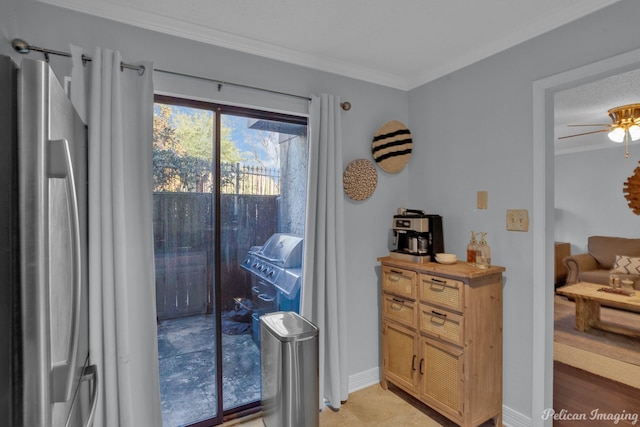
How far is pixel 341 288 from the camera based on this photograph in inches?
98.7

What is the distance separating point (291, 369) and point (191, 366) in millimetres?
749

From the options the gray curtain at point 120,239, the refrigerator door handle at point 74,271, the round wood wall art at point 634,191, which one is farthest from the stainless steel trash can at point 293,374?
the round wood wall art at point 634,191

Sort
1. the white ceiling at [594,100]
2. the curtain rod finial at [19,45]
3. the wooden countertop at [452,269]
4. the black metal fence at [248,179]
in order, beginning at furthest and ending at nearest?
the white ceiling at [594,100] → the black metal fence at [248,179] → the wooden countertop at [452,269] → the curtain rod finial at [19,45]

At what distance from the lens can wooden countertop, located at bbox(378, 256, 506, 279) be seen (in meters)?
2.10

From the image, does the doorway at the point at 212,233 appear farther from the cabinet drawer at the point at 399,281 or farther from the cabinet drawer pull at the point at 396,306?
the cabinet drawer pull at the point at 396,306

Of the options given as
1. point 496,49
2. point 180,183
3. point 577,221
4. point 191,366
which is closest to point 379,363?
point 191,366

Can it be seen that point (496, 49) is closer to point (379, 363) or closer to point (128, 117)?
point (128, 117)

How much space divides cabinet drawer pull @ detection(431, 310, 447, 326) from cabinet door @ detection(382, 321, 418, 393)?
230 millimetres

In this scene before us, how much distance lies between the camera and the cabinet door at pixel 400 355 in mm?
2451

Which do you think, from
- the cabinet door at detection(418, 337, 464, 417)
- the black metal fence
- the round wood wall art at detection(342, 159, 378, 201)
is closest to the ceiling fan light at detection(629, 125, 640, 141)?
the round wood wall art at detection(342, 159, 378, 201)

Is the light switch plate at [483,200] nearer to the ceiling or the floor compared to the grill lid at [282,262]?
nearer to the ceiling

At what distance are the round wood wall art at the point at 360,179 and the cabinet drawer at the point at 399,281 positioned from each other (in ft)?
2.01

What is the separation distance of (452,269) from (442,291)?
16 centimetres

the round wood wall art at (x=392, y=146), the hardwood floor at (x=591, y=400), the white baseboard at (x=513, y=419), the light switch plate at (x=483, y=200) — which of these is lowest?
the hardwood floor at (x=591, y=400)
